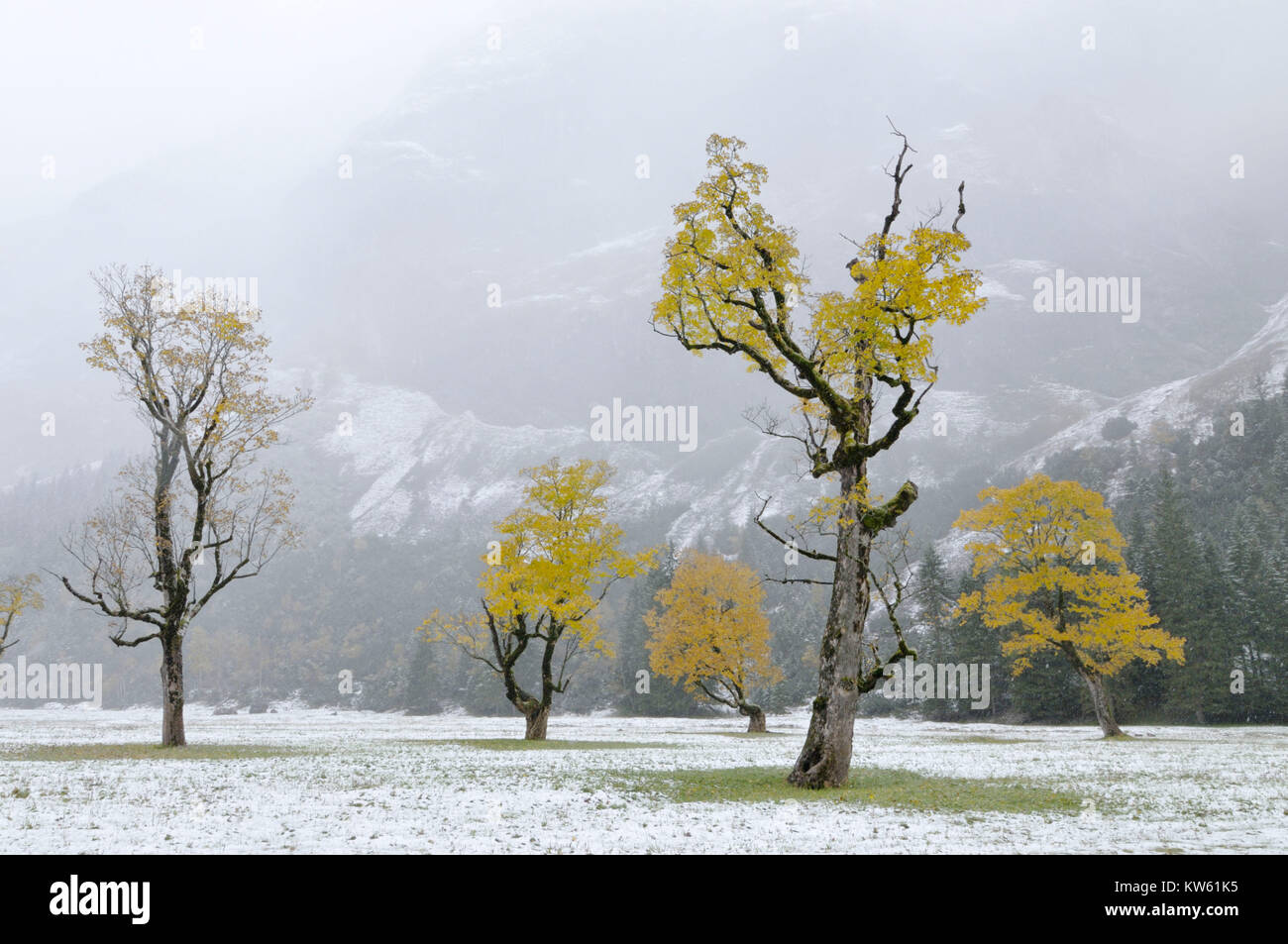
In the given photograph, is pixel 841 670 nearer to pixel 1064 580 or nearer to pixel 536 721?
pixel 536 721

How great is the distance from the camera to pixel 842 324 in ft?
61.1

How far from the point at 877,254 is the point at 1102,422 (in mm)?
202091

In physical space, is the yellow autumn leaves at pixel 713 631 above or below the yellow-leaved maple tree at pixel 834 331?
below

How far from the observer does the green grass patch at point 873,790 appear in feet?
48.6

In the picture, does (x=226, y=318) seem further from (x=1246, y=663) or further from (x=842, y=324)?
(x=1246, y=663)

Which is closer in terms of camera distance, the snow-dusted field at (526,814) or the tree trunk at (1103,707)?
the snow-dusted field at (526,814)

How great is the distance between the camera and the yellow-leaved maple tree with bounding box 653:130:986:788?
17.9 m

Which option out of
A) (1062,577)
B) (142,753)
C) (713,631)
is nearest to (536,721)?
(713,631)

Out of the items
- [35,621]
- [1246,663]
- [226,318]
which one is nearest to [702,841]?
[226,318]

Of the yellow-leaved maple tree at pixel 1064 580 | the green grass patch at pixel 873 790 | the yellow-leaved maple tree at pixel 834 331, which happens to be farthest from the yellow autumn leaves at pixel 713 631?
the yellow-leaved maple tree at pixel 834 331

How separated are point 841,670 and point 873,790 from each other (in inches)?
108

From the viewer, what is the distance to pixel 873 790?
17.2 metres

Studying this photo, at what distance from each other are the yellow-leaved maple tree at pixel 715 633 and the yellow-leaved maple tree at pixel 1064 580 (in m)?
14.8

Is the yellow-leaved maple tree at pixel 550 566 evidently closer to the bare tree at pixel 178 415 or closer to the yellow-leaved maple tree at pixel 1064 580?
the bare tree at pixel 178 415
